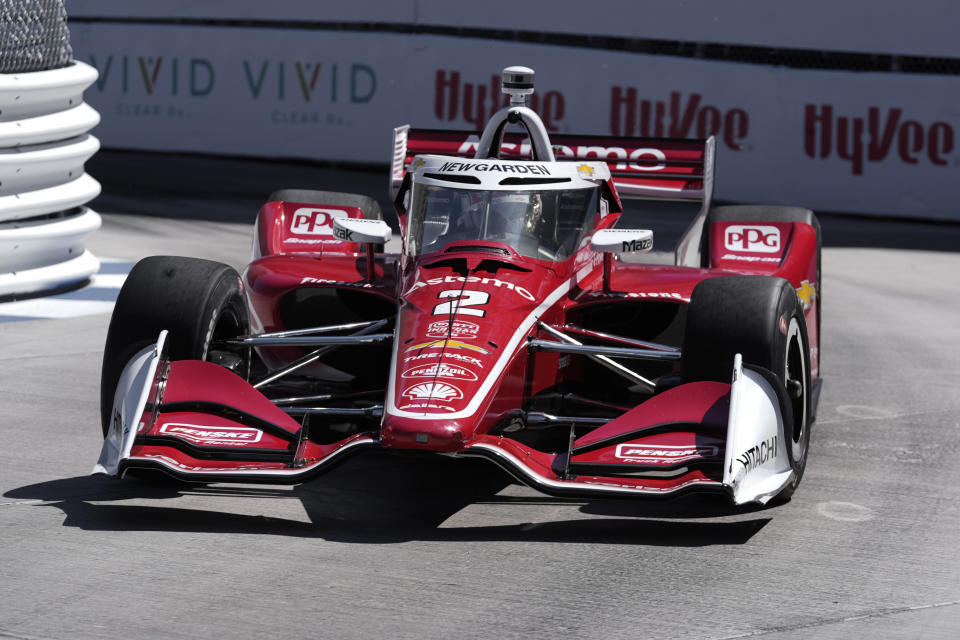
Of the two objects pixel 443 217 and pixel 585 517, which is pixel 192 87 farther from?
pixel 585 517

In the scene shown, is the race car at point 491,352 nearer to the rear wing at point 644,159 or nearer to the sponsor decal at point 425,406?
the sponsor decal at point 425,406

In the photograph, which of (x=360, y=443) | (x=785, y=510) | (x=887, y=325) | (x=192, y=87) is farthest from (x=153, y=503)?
(x=192, y=87)

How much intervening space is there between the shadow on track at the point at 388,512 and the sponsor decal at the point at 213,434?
11.2 inches

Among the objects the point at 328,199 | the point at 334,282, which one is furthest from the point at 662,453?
the point at 328,199

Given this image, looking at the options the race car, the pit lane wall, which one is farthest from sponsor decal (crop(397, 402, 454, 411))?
the pit lane wall

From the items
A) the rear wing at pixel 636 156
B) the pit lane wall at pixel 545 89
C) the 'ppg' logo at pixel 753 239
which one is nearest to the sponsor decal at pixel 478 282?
the 'ppg' logo at pixel 753 239

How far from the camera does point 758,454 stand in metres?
5.58

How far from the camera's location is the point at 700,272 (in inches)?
289

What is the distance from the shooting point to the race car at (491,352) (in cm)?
553

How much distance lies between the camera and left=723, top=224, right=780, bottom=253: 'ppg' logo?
26.9ft

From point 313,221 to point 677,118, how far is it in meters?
9.64

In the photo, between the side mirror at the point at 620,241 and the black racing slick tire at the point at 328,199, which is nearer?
the side mirror at the point at 620,241

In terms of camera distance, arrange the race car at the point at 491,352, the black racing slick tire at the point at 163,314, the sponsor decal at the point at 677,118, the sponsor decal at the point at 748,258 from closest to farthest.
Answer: the race car at the point at 491,352 → the black racing slick tire at the point at 163,314 → the sponsor decal at the point at 748,258 → the sponsor decal at the point at 677,118

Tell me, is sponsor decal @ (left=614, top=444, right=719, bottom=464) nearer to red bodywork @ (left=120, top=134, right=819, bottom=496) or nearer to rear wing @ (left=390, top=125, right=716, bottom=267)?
red bodywork @ (left=120, top=134, right=819, bottom=496)
